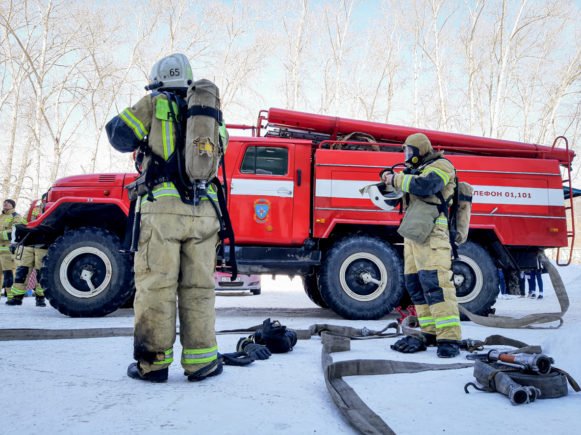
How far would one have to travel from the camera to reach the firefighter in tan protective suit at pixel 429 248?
3.35 m

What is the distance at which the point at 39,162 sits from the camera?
18.1 metres

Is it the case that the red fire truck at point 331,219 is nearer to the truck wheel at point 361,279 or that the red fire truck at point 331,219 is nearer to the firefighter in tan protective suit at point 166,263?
the truck wheel at point 361,279

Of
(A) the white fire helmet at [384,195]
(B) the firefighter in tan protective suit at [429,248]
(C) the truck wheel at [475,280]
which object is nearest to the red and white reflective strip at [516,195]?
(C) the truck wheel at [475,280]

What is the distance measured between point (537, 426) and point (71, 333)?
322 centimetres

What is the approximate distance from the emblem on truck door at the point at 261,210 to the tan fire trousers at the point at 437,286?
2.30 meters

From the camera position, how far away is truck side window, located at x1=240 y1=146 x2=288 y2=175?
564 centimetres

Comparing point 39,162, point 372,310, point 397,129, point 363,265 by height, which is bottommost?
point 372,310

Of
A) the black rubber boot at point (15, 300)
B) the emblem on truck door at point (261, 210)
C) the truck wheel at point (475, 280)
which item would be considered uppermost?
the emblem on truck door at point (261, 210)

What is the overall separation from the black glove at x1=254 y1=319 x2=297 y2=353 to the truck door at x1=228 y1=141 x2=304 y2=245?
2.30m

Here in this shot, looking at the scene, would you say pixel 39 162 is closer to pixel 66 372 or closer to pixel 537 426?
pixel 66 372

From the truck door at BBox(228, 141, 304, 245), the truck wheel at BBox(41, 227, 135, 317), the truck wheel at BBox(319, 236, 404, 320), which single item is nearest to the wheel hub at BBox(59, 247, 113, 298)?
the truck wheel at BBox(41, 227, 135, 317)

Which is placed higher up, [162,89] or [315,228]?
[162,89]

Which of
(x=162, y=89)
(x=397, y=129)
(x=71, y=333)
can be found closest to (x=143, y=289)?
(x=162, y=89)

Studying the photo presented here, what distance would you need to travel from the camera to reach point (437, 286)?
11.1ft
